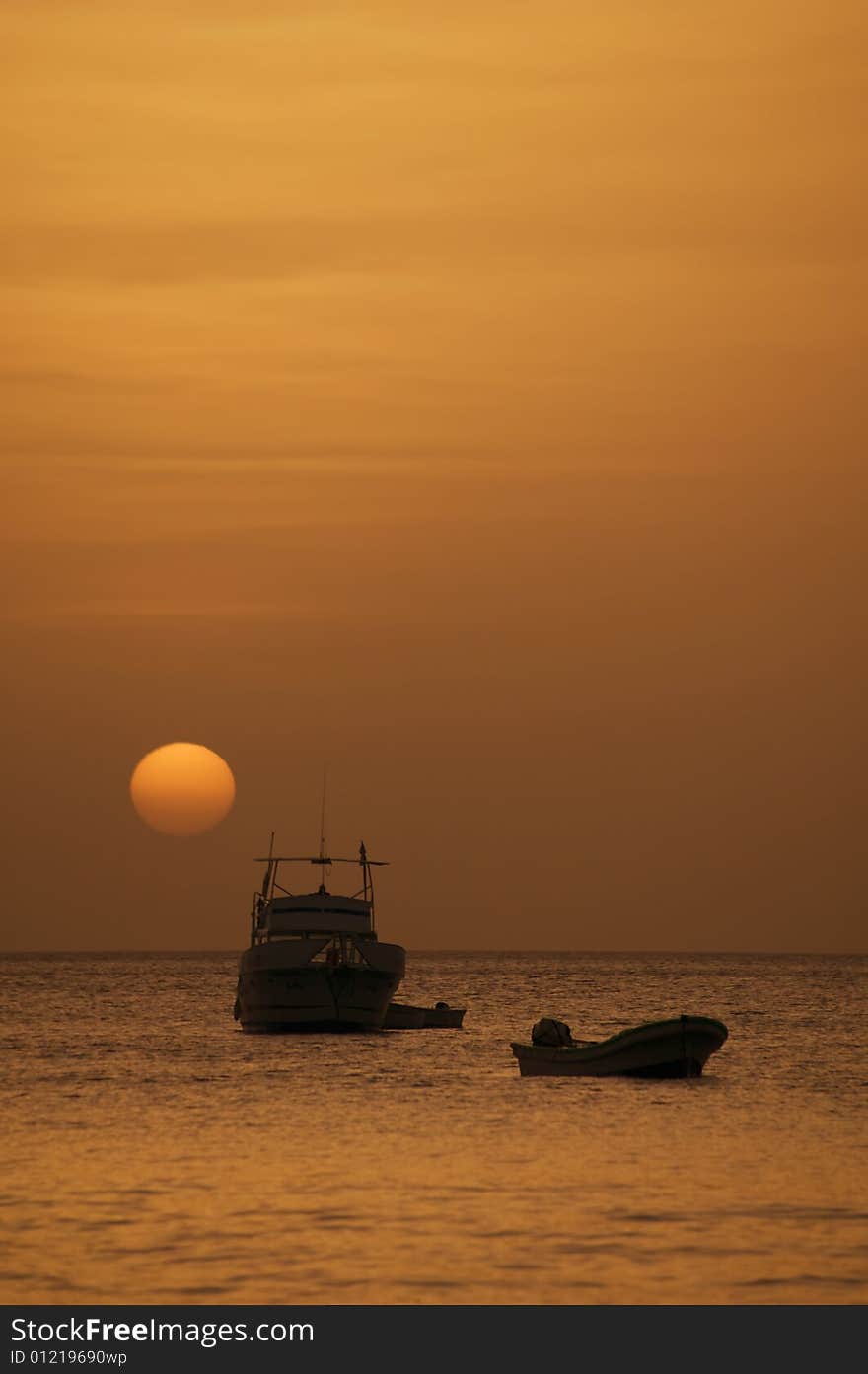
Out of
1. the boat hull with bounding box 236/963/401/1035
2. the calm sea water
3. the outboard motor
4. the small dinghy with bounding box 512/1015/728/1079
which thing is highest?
the boat hull with bounding box 236/963/401/1035

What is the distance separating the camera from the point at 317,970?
103438 millimetres

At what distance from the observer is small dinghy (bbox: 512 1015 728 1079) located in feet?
234

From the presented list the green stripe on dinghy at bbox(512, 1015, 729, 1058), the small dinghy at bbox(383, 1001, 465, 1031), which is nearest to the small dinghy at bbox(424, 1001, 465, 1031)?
the small dinghy at bbox(383, 1001, 465, 1031)

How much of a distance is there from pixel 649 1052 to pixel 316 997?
35431mm

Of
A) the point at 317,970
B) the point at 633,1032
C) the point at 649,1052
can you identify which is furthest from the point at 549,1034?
the point at 317,970

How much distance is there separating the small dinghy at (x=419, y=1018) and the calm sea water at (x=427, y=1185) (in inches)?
1451

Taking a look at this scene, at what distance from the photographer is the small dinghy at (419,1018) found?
120 metres

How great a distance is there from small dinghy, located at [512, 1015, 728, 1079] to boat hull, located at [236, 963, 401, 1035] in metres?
31.6

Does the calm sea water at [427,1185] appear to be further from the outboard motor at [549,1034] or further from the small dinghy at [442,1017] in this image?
the small dinghy at [442,1017]

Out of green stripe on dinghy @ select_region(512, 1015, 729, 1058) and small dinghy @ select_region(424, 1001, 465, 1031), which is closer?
green stripe on dinghy @ select_region(512, 1015, 729, 1058)

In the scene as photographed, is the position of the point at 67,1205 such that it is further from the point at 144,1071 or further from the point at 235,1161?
the point at 144,1071

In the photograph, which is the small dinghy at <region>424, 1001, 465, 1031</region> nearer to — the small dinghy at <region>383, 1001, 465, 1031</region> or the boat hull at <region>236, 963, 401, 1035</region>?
the small dinghy at <region>383, 1001, 465, 1031</region>

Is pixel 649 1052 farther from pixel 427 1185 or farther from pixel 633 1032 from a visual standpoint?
pixel 427 1185
